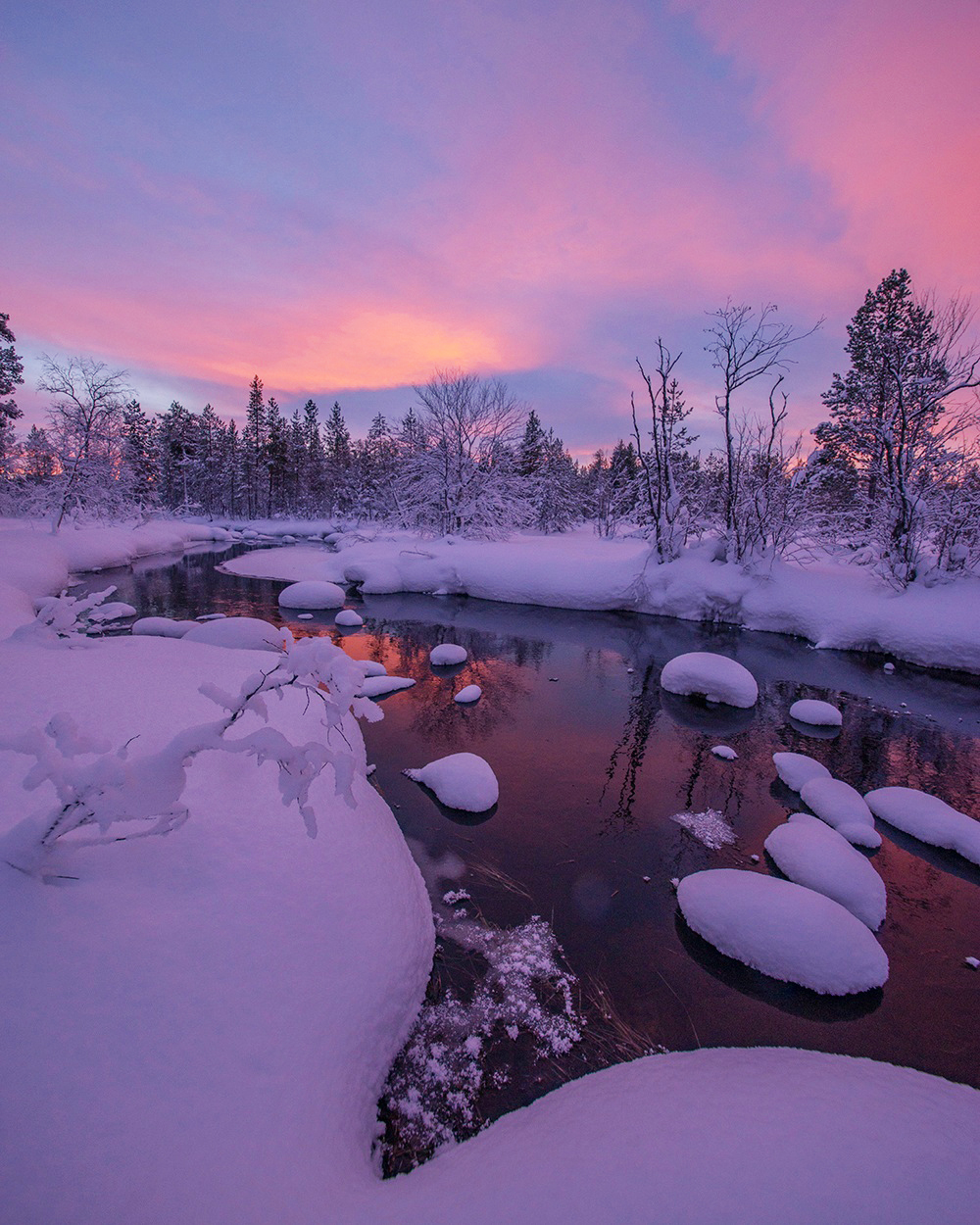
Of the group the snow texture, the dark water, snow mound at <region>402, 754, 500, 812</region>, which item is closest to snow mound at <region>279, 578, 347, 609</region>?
the dark water

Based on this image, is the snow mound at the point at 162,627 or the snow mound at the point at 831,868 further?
the snow mound at the point at 162,627

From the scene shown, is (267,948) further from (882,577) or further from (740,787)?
(882,577)

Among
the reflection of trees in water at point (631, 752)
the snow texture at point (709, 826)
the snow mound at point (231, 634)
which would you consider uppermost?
the snow mound at point (231, 634)

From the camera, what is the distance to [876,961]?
355 centimetres

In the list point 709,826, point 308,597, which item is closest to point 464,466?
point 308,597

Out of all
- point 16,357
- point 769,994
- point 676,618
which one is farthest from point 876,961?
point 16,357

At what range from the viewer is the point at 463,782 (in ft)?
18.6

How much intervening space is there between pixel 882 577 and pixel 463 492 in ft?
54.8

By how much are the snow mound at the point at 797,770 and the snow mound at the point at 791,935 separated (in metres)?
2.69

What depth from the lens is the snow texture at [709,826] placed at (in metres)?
5.22

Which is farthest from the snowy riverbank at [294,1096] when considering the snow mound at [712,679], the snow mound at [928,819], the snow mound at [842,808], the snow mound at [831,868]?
the snow mound at [712,679]

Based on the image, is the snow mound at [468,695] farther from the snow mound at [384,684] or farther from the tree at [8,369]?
the tree at [8,369]

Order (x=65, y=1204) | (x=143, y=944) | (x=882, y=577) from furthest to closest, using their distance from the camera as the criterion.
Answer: (x=882, y=577) < (x=143, y=944) < (x=65, y=1204)

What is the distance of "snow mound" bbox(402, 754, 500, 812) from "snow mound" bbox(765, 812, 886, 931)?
115 inches
